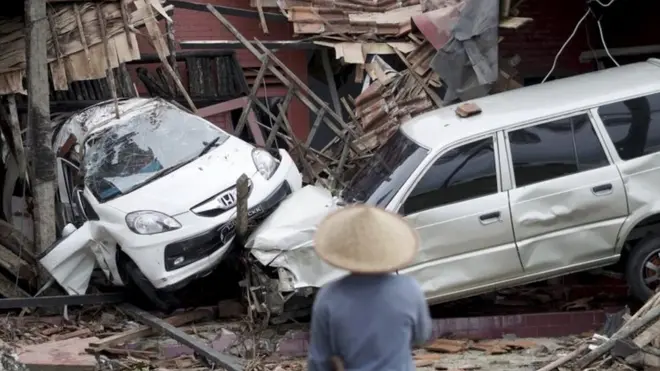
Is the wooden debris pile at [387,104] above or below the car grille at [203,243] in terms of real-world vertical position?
above

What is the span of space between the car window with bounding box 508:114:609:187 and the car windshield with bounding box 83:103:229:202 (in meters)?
3.27

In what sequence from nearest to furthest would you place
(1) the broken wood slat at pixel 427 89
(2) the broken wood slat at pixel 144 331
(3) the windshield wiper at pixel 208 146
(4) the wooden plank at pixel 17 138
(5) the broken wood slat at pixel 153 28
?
(2) the broken wood slat at pixel 144 331 < (3) the windshield wiper at pixel 208 146 < (4) the wooden plank at pixel 17 138 < (5) the broken wood slat at pixel 153 28 < (1) the broken wood slat at pixel 427 89

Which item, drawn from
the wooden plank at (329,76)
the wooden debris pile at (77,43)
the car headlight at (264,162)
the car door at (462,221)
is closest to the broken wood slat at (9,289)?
the wooden debris pile at (77,43)

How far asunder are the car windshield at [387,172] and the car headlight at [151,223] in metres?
1.59

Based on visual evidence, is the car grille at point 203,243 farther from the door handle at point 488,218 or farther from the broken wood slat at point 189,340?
the door handle at point 488,218

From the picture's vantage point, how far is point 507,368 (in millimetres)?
7918

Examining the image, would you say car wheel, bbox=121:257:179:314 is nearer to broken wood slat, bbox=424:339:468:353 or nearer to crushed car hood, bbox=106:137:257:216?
crushed car hood, bbox=106:137:257:216

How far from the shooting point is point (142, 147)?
10406 millimetres

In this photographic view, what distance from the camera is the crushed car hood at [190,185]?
31.4 ft

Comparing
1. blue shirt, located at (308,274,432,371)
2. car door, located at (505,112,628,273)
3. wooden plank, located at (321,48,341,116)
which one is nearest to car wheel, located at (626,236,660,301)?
car door, located at (505,112,628,273)

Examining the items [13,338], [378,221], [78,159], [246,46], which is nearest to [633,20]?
[246,46]

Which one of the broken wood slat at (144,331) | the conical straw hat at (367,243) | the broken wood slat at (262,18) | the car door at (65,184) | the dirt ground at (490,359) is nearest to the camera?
the conical straw hat at (367,243)

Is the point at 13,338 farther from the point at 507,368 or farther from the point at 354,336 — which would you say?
the point at 354,336

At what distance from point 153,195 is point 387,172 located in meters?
2.26
